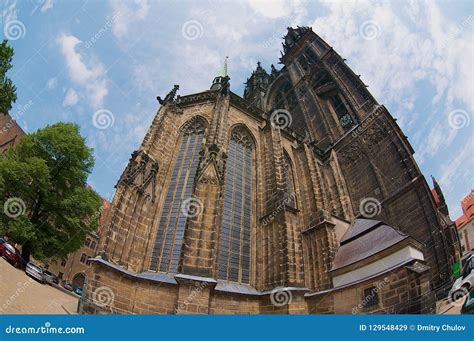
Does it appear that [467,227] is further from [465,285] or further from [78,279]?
[78,279]

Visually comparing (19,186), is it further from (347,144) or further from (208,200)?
(347,144)

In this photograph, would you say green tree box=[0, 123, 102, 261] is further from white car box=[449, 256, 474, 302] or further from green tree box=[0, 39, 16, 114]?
white car box=[449, 256, 474, 302]

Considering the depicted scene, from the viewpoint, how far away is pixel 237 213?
12664mm

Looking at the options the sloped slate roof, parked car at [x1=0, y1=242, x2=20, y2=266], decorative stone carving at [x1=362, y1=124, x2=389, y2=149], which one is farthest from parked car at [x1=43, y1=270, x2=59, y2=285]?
decorative stone carving at [x1=362, y1=124, x2=389, y2=149]

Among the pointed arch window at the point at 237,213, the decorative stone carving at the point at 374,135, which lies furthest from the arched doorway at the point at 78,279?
the decorative stone carving at the point at 374,135

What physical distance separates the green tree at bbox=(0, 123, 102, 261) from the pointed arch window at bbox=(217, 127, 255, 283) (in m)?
7.62

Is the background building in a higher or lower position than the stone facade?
higher

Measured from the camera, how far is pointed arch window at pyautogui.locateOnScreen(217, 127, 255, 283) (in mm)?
11093

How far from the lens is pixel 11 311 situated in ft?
19.8

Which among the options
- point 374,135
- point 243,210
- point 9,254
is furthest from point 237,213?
point 374,135

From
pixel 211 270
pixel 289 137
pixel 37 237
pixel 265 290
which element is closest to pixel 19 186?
pixel 37 237

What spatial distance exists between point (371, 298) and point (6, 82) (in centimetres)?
1495

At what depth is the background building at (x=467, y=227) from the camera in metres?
29.8

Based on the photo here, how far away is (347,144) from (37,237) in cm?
1962
